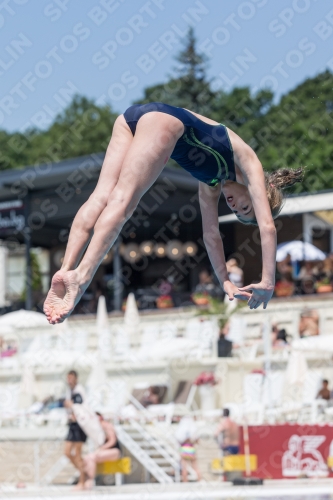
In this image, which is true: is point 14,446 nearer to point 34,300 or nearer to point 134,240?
point 34,300

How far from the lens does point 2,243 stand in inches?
1180

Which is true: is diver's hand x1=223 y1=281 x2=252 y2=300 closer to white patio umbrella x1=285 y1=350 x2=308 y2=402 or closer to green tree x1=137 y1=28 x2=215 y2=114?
white patio umbrella x1=285 y1=350 x2=308 y2=402

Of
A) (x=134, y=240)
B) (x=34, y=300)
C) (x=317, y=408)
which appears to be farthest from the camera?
(x=134, y=240)

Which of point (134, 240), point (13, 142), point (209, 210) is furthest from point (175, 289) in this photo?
point (13, 142)

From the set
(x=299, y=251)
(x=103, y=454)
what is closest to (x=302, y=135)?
(x=299, y=251)

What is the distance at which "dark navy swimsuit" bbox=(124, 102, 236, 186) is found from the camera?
5.53m

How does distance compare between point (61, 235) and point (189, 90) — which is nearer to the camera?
point (61, 235)

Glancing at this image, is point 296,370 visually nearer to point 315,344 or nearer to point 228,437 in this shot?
point 315,344

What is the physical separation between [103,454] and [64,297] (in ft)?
30.5

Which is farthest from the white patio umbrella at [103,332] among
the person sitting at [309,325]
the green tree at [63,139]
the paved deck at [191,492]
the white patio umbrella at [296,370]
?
the green tree at [63,139]

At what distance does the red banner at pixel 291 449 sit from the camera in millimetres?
13492

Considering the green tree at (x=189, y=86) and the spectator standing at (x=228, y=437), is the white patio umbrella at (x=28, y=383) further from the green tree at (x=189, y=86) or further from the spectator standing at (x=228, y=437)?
the green tree at (x=189, y=86)

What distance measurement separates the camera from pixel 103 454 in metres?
13.9

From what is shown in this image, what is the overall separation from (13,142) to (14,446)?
40.4 metres
